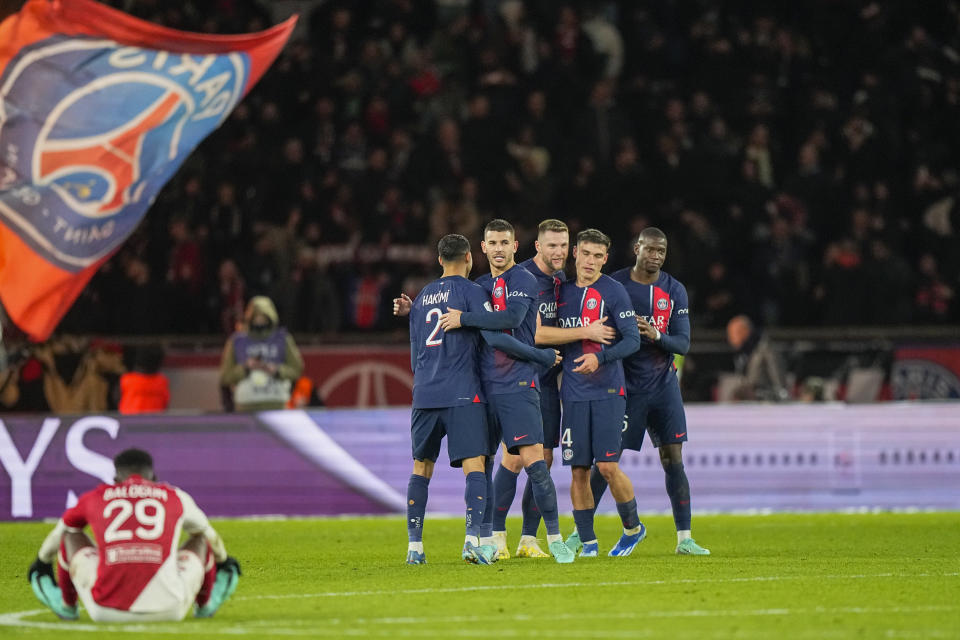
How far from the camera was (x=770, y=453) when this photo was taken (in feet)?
58.0

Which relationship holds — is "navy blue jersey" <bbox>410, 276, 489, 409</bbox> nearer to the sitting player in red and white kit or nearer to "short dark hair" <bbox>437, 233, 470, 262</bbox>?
"short dark hair" <bbox>437, 233, 470, 262</bbox>

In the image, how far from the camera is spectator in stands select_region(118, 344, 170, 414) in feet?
59.8

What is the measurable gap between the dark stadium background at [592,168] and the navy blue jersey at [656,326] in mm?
7317

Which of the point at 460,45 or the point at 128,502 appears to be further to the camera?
the point at 460,45

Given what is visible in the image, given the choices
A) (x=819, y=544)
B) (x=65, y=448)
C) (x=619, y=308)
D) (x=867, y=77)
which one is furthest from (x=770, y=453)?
(x=867, y=77)

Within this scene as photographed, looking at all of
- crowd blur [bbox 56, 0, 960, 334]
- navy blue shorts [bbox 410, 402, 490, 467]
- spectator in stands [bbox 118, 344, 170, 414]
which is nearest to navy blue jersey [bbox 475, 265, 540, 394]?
navy blue shorts [bbox 410, 402, 490, 467]

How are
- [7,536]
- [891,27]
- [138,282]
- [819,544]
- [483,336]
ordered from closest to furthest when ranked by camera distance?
[483,336] → [819,544] → [7,536] → [138,282] → [891,27]

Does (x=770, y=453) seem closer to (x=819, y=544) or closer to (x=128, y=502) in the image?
(x=819, y=544)

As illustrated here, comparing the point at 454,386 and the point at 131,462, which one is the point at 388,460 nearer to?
the point at 454,386

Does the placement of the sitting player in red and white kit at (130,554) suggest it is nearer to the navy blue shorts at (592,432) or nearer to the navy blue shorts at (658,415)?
the navy blue shorts at (592,432)

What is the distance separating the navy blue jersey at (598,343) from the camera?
1202 cm

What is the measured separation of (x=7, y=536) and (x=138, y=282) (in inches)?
233

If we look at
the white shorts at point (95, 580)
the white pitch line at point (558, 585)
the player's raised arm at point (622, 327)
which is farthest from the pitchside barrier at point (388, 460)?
the white shorts at point (95, 580)

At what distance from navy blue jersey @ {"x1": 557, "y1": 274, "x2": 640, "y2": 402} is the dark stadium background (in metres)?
7.86
